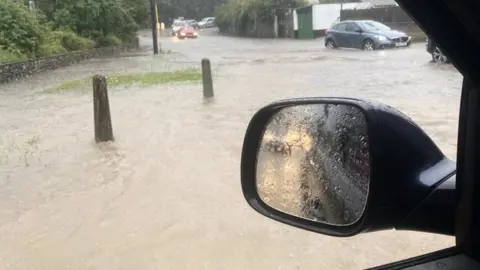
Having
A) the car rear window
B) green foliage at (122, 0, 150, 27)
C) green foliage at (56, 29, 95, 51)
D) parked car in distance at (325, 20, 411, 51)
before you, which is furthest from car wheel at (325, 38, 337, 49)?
green foliage at (122, 0, 150, 27)

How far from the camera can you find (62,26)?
29547mm

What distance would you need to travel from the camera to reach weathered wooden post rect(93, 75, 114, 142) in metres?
8.16

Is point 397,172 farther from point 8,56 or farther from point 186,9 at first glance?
→ point 186,9

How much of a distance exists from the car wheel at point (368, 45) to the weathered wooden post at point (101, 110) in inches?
719

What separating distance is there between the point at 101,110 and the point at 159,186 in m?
2.39

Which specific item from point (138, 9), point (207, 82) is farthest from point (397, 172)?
point (138, 9)

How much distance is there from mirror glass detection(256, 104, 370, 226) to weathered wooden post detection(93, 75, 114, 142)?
261 inches

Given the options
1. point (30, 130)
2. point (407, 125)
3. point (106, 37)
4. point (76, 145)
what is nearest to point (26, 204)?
point (76, 145)

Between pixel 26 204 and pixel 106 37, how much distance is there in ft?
91.8

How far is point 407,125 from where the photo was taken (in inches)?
54.8

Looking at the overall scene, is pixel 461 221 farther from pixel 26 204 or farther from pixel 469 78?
pixel 26 204

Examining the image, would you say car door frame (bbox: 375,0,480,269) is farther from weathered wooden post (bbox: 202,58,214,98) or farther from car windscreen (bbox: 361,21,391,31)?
car windscreen (bbox: 361,21,391,31)

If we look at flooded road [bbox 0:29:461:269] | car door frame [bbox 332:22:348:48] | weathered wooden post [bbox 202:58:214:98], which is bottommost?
flooded road [bbox 0:29:461:269]

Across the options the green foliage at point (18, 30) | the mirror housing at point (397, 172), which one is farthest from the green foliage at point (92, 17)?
the mirror housing at point (397, 172)
